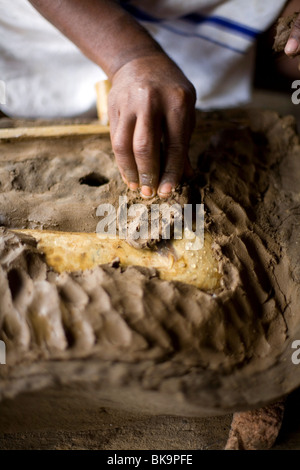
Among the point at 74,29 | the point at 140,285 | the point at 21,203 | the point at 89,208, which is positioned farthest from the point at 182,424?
the point at 74,29

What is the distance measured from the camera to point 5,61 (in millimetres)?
1651

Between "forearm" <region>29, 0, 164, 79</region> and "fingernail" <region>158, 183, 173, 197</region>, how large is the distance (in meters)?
0.40

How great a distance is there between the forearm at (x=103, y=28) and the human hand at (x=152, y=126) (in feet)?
0.46

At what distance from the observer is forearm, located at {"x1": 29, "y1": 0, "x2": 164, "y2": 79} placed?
1.23 meters

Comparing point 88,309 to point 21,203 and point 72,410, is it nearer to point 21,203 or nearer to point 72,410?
point 72,410

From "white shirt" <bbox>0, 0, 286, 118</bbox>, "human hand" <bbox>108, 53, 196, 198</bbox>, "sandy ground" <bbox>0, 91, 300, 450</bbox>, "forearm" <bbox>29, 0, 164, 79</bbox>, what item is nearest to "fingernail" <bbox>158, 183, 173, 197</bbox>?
"human hand" <bbox>108, 53, 196, 198</bbox>

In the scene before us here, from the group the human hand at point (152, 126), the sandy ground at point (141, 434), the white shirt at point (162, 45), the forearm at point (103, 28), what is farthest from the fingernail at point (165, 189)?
the white shirt at point (162, 45)

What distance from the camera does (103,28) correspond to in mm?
1277

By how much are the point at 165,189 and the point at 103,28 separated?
568 millimetres

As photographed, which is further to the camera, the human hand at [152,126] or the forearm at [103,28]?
the forearm at [103,28]

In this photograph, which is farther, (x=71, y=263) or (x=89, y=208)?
(x=89, y=208)

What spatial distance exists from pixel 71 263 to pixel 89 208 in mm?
288

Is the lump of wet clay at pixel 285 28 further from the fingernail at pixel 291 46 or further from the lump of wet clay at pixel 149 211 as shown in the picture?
the lump of wet clay at pixel 149 211

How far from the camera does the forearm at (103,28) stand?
1.23m
